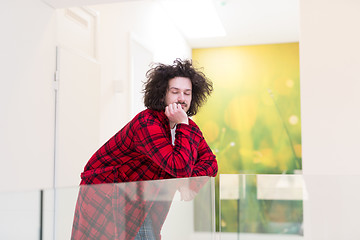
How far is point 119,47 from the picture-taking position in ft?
14.4

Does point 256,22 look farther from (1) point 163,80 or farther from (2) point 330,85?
(1) point 163,80

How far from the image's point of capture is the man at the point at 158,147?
5.26 feet

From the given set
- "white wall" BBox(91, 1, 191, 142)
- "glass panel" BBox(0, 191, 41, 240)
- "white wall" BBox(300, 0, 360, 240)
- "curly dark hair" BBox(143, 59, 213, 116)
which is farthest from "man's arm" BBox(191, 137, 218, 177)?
"white wall" BBox(91, 1, 191, 142)

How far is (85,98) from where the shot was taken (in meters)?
3.66

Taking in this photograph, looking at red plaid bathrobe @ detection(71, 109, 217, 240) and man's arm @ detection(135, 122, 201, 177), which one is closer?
red plaid bathrobe @ detection(71, 109, 217, 240)

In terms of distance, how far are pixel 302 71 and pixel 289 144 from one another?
159 inches

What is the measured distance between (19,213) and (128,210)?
31 cm

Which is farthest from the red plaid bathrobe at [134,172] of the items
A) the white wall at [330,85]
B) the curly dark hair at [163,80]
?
the white wall at [330,85]

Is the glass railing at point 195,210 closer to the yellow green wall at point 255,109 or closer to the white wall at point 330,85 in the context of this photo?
the white wall at point 330,85

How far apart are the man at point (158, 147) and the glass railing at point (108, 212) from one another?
0.04 feet

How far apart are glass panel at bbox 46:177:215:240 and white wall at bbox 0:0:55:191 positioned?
1.44 m

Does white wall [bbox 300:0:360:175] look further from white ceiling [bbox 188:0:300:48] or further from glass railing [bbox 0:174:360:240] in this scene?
white ceiling [bbox 188:0:300:48]

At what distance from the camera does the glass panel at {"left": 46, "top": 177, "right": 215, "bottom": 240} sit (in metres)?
1.16

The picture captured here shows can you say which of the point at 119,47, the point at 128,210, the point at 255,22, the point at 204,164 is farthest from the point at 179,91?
the point at 255,22
